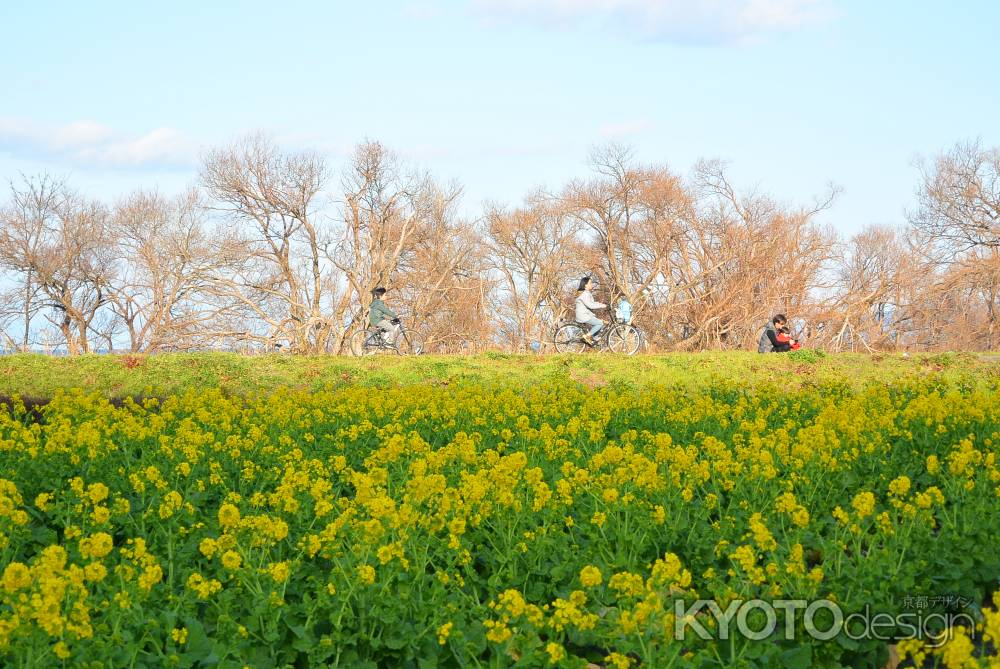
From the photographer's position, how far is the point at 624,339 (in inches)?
795

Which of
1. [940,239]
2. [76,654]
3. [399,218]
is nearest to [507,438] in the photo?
[76,654]

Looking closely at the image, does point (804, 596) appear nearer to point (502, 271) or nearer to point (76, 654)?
point (76, 654)

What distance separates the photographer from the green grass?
1534 centimetres

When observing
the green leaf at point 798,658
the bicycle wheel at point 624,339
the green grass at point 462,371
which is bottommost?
the green leaf at point 798,658

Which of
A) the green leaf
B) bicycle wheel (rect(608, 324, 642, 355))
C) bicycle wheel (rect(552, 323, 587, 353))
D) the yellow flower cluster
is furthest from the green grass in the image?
the green leaf

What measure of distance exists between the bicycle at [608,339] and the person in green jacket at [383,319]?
145 inches

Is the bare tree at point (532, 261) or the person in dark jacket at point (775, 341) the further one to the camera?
the bare tree at point (532, 261)

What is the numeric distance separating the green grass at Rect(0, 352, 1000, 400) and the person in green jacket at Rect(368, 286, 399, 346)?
3343 millimetres

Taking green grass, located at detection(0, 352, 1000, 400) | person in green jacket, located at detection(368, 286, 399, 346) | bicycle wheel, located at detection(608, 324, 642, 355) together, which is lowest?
green grass, located at detection(0, 352, 1000, 400)

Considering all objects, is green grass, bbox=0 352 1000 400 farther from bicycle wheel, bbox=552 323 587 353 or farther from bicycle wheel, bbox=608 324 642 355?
bicycle wheel, bbox=552 323 587 353

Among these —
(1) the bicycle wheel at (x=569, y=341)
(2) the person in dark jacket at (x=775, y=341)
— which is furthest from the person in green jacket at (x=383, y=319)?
(2) the person in dark jacket at (x=775, y=341)

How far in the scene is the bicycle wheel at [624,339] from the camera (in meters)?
20.1

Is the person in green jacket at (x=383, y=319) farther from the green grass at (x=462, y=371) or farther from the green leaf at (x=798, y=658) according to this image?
the green leaf at (x=798, y=658)

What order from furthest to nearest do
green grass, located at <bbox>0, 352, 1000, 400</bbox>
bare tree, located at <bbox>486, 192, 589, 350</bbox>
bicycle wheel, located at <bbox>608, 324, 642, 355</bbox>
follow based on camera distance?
1. bare tree, located at <bbox>486, 192, 589, 350</bbox>
2. bicycle wheel, located at <bbox>608, 324, 642, 355</bbox>
3. green grass, located at <bbox>0, 352, 1000, 400</bbox>
